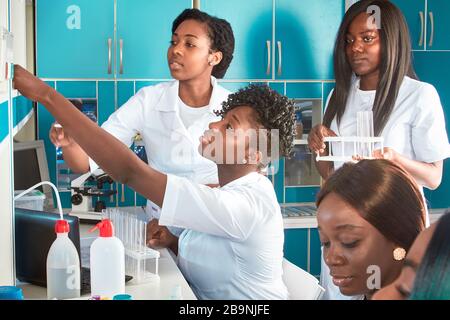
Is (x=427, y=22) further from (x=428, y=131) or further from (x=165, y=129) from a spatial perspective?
(x=165, y=129)

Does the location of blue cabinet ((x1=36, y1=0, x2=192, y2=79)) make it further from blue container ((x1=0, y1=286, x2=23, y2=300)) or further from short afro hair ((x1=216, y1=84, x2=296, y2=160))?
blue container ((x1=0, y1=286, x2=23, y2=300))

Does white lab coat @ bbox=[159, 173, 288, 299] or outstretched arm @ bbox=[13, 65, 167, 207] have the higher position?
outstretched arm @ bbox=[13, 65, 167, 207]

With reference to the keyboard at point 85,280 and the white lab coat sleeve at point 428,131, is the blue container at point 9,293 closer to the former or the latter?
the keyboard at point 85,280

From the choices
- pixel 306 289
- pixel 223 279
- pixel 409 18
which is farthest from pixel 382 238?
pixel 409 18

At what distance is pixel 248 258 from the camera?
1.11 m

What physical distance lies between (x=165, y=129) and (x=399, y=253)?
110cm

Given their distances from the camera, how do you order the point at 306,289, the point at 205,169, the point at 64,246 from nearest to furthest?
the point at 64,246
the point at 306,289
the point at 205,169

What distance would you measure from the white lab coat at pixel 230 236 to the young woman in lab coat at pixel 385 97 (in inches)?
8.6

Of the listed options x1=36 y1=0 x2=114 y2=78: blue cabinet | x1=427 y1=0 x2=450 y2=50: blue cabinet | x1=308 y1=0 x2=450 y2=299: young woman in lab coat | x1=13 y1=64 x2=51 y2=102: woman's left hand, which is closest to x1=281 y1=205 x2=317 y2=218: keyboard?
x1=308 y1=0 x2=450 y2=299: young woman in lab coat

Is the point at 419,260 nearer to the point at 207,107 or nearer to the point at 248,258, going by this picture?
the point at 248,258

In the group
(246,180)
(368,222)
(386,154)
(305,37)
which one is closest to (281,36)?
(305,37)

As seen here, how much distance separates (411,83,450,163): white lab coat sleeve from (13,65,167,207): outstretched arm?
0.71m

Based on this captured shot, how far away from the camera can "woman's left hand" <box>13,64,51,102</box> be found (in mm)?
860

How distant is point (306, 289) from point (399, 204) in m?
0.32
